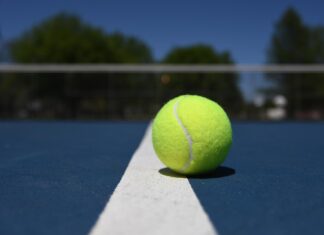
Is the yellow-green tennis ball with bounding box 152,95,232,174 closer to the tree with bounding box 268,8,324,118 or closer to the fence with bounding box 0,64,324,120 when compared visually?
the fence with bounding box 0,64,324,120

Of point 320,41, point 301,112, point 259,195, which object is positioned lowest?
point 301,112

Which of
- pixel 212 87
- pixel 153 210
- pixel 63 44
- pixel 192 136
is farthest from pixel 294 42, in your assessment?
pixel 153 210

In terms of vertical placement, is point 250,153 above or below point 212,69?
below

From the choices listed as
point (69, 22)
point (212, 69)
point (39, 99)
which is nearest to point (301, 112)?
point (212, 69)

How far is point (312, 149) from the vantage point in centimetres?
545

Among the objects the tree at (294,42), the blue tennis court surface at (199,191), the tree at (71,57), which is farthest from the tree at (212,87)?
the tree at (294,42)

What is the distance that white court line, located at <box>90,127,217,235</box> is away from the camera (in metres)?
1.93

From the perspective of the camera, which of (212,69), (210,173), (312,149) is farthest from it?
(212,69)

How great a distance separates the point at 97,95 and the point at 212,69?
4.18 meters

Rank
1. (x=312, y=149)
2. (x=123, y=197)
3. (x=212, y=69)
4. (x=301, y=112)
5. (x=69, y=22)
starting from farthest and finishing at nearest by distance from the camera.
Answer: (x=69, y=22) < (x=301, y=112) < (x=212, y=69) < (x=312, y=149) < (x=123, y=197)

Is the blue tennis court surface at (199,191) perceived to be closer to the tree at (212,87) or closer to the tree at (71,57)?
the tree at (212,87)

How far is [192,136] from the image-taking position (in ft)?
10.1

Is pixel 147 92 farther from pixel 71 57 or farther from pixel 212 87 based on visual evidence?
pixel 71 57

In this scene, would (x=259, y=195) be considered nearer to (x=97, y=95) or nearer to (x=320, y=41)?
(x=97, y=95)
